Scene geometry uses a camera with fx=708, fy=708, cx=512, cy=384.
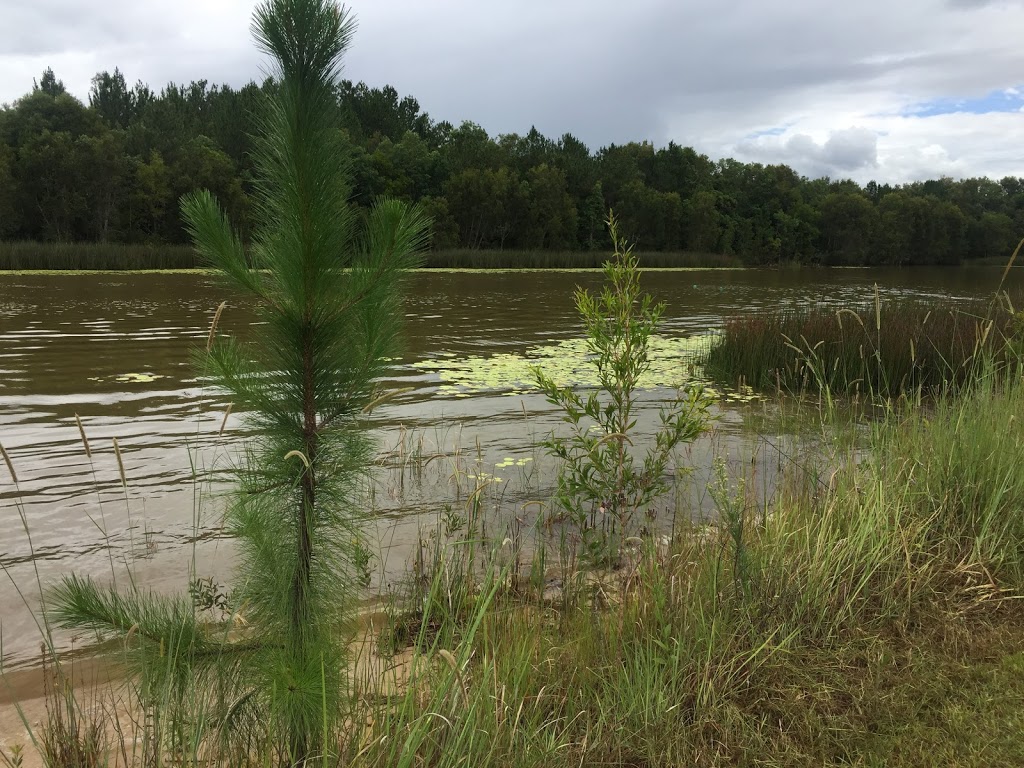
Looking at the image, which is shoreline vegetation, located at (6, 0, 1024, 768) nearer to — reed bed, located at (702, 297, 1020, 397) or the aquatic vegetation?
the aquatic vegetation

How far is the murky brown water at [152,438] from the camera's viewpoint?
4375 millimetres

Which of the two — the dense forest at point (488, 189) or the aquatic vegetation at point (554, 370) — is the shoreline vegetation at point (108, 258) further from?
the aquatic vegetation at point (554, 370)

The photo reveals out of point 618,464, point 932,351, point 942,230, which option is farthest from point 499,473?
point 942,230

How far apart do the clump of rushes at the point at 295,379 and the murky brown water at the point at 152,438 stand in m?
0.22

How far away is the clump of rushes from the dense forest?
24302 mm

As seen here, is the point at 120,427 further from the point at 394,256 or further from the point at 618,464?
the point at 394,256

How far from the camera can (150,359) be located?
432 inches

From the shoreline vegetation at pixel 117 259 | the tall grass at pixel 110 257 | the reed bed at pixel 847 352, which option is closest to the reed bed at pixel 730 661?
the reed bed at pixel 847 352

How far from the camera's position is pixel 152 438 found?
683cm

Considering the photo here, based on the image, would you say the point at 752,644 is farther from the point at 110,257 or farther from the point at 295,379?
the point at 110,257

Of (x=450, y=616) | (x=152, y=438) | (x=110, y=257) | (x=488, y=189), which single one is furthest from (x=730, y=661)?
(x=488, y=189)

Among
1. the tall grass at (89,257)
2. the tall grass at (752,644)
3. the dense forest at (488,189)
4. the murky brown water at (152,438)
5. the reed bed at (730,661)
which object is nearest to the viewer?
the reed bed at (730,661)

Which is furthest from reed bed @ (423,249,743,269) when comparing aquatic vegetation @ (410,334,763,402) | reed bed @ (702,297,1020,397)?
reed bed @ (702,297,1020,397)

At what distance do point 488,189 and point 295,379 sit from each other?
189ft
